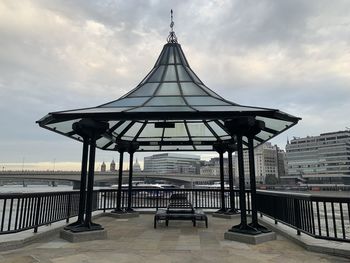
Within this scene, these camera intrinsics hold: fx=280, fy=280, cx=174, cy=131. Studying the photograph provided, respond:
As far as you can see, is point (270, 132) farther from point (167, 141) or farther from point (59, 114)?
point (59, 114)

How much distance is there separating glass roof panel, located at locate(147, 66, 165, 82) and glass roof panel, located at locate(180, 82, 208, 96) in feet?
2.77

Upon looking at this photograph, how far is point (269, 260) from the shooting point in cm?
463

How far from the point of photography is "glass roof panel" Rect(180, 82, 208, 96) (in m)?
7.97

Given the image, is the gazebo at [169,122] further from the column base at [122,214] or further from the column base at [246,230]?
the column base at [122,214]

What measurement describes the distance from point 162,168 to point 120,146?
84.8 metres

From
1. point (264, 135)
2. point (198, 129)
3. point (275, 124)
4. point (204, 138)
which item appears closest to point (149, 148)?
point (204, 138)

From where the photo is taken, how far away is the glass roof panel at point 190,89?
797 cm

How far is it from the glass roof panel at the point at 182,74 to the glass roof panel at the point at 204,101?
1.43 m

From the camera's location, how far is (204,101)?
286 inches

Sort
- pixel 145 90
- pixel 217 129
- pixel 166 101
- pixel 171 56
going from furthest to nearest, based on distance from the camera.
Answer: pixel 217 129 < pixel 171 56 < pixel 145 90 < pixel 166 101

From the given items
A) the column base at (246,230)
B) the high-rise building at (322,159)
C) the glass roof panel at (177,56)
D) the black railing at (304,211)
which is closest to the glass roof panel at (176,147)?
the glass roof panel at (177,56)

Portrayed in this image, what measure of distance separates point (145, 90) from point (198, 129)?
3.02 m

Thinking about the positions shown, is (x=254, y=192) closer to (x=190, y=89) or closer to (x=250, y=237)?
(x=250, y=237)

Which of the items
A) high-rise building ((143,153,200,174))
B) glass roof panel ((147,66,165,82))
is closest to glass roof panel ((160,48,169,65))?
glass roof panel ((147,66,165,82))
